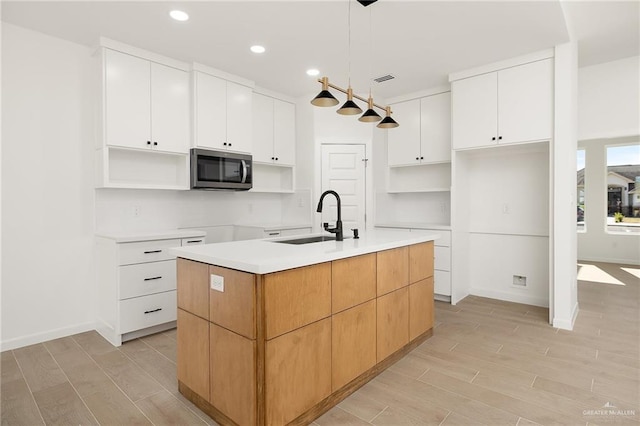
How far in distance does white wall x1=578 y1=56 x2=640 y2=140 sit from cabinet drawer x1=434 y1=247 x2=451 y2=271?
84.8 inches

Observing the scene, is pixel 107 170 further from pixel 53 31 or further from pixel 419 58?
pixel 419 58

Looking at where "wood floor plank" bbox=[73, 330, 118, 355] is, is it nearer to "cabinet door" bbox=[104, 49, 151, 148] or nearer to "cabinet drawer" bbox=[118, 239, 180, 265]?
"cabinet drawer" bbox=[118, 239, 180, 265]

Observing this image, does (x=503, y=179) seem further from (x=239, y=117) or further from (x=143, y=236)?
(x=143, y=236)

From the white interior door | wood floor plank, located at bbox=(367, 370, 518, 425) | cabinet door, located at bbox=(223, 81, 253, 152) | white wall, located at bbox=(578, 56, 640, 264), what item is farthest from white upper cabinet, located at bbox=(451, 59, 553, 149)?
wood floor plank, located at bbox=(367, 370, 518, 425)

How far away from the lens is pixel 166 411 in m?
2.04

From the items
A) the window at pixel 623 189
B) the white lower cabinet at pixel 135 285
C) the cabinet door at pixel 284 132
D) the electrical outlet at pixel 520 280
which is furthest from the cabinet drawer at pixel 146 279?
the window at pixel 623 189

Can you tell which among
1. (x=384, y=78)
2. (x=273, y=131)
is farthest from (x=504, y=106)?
(x=273, y=131)

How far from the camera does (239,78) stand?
4.21 m

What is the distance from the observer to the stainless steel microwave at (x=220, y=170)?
3.80 meters

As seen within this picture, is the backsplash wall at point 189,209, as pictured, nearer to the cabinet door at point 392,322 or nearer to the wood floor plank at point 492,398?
the cabinet door at point 392,322

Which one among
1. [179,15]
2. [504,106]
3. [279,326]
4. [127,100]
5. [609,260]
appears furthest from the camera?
[609,260]

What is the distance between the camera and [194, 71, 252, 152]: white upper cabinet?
3.84 meters

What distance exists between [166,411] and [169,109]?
2822 millimetres

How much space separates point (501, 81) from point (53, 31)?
14.3 feet
